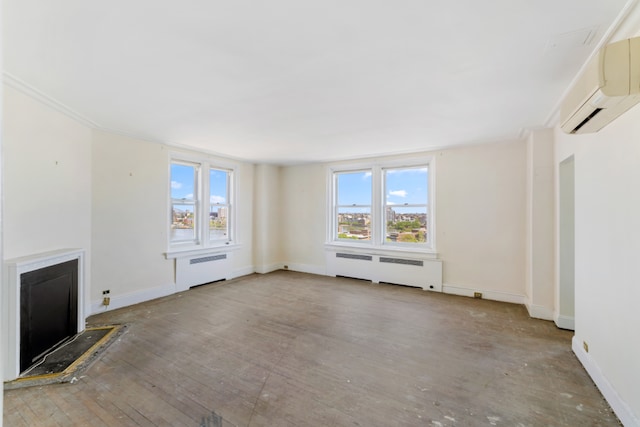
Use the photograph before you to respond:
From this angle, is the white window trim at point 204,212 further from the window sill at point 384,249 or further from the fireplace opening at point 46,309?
the window sill at point 384,249

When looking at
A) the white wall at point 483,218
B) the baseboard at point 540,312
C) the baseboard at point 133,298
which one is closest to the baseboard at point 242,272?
the baseboard at point 133,298

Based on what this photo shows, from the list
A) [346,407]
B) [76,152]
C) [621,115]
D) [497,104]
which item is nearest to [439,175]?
[497,104]

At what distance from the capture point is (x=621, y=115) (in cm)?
217

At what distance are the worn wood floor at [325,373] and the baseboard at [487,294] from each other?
263mm

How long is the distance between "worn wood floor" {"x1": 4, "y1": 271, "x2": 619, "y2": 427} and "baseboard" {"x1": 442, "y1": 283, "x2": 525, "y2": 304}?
26 cm

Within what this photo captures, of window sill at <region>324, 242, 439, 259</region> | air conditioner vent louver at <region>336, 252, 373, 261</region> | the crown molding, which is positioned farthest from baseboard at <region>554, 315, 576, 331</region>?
the crown molding

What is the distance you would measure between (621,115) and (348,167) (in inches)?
167

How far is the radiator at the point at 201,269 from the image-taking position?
500 cm

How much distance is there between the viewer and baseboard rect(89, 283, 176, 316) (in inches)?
156

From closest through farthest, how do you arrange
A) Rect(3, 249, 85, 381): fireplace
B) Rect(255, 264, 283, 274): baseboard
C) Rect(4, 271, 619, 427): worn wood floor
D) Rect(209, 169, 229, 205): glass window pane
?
Rect(4, 271, 619, 427): worn wood floor
Rect(3, 249, 85, 381): fireplace
Rect(209, 169, 229, 205): glass window pane
Rect(255, 264, 283, 274): baseboard

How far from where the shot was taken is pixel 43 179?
3.10 meters

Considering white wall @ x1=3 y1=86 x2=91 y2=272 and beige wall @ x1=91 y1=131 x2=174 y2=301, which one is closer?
white wall @ x1=3 y1=86 x2=91 y2=272

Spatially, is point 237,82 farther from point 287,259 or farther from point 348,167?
point 287,259

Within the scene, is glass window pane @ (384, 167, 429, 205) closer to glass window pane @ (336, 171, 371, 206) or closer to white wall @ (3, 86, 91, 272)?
glass window pane @ (336, 171, 371, 206)
